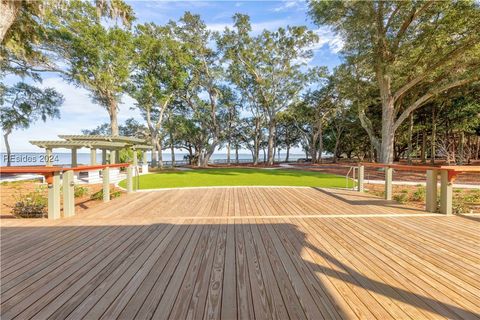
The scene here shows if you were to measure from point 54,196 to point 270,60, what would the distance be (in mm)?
24527

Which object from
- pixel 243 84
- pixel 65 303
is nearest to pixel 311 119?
pixel 243 84

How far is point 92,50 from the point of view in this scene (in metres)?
17.8

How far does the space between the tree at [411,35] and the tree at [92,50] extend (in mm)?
15493

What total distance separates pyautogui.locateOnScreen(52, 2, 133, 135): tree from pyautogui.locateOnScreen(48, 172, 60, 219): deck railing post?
16804 millimetres

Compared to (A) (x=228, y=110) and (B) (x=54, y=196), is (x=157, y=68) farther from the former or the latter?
(B) (x=54, y=196)

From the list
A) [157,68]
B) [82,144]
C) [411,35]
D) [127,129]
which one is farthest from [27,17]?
[127,129]

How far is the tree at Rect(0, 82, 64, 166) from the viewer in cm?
2142

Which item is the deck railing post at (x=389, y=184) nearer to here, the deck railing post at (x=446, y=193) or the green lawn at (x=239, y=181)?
the deck railing post at (x=446, y=193)

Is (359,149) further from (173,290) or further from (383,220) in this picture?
(173,290)

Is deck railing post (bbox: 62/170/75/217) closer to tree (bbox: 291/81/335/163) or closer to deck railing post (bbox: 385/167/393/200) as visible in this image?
deck railing post (bbox: 385/167/393/200)

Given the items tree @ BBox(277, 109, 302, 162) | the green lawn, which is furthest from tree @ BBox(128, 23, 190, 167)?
tree @ BBox(277, 109, 302, 162)

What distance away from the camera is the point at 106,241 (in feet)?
11.5

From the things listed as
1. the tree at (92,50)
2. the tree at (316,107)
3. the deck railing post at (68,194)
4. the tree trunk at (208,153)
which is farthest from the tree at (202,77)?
the deck railing post at (68,194)

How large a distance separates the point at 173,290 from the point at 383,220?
4.42m
